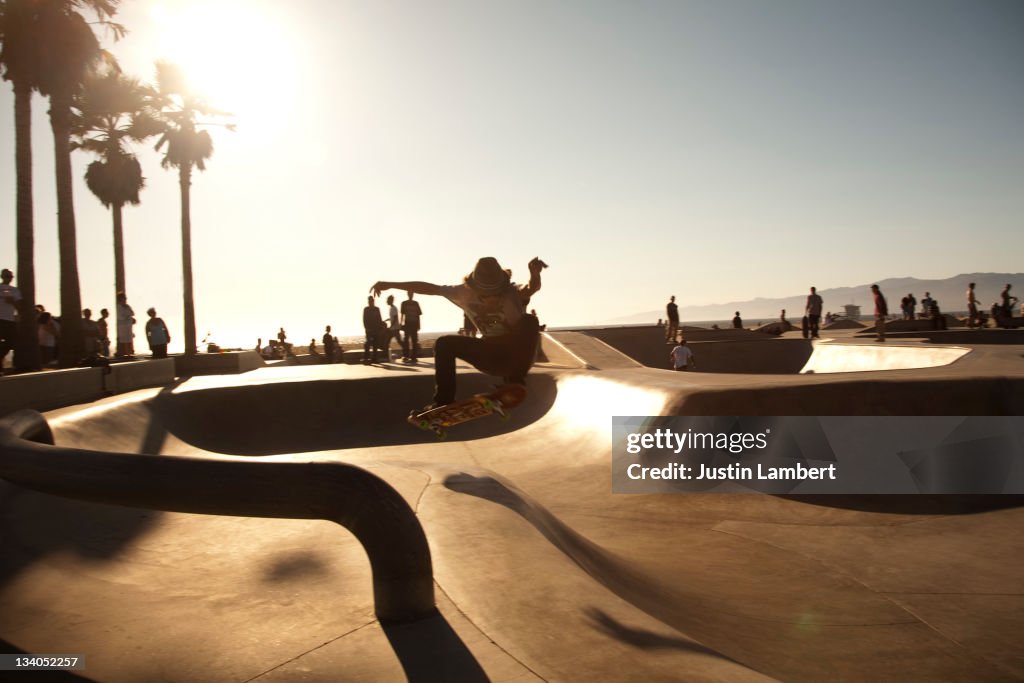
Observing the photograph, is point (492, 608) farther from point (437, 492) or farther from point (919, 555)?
point (919, 555)

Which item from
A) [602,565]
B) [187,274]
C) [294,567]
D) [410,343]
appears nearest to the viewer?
[294,567]

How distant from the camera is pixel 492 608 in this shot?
131 inches

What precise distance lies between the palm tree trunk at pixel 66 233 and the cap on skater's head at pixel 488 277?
517 inches

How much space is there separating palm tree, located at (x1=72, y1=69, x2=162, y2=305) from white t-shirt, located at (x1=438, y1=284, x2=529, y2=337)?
24.6m

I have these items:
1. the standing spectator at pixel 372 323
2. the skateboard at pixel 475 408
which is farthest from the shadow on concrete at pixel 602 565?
the standing spectator at pixel 372 323

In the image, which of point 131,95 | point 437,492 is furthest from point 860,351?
point 131,95

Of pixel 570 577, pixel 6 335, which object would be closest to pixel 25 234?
pixel 6 335

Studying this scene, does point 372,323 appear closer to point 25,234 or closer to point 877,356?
point 25,234

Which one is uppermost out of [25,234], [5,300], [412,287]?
[25,234]

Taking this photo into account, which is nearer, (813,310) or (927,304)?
(813,310)

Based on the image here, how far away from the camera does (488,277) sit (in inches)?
224

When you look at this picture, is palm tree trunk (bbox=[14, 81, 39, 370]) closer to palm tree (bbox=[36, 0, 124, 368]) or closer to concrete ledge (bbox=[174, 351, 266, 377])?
palm tree (bbox=[36, 0, 124, 368])

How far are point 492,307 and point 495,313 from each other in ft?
0.21

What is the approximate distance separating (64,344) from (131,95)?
16532 mm
